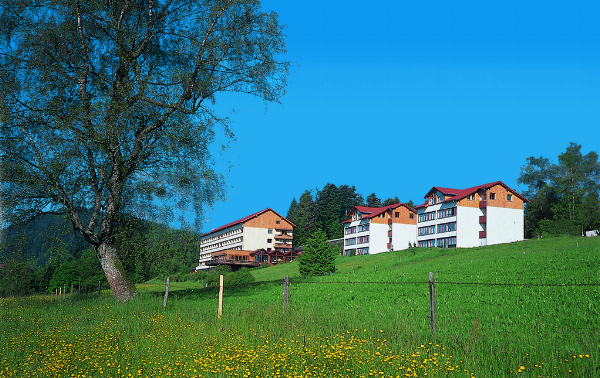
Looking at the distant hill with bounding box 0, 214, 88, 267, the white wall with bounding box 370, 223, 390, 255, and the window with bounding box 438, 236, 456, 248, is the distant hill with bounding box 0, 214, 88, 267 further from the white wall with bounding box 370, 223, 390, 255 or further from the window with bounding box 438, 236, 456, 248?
the white wall with bounding box 370, 223, 390, 255

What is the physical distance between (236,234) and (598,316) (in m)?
103

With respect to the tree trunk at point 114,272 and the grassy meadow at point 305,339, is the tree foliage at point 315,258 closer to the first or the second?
the grassy meadow at point 305,339

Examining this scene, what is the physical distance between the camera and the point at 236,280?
1884 inches

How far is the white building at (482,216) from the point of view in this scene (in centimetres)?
7456

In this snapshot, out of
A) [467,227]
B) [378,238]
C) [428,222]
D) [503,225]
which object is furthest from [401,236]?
[503,225]

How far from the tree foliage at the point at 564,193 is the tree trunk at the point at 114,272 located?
224 feet

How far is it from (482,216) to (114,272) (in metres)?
66.0

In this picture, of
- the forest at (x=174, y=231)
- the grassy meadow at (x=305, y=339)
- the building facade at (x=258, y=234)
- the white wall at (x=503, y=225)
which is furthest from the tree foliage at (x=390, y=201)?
the grassy meadow at (x=305, y=339)

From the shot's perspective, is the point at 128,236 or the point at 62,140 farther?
the point at 128,236

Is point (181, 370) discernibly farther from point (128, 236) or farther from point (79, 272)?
point (79, 272)

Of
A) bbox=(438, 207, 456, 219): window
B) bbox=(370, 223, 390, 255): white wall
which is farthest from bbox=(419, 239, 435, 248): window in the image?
bbox=(370, 223, 390, 255): white wall

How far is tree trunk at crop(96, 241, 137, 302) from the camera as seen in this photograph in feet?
67.4

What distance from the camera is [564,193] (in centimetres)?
8169

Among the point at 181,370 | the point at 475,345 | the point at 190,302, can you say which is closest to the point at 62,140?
the point at 190,302
